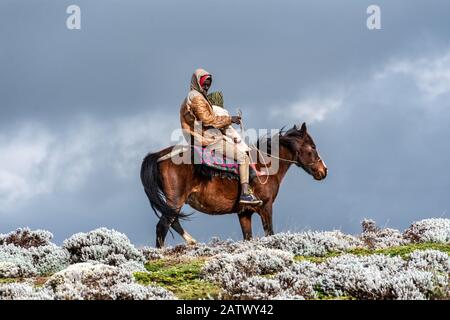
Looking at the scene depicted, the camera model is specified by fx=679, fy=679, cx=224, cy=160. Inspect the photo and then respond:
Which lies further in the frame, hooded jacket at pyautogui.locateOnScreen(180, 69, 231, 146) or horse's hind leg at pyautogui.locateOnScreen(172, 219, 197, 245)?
horse's hind leg at pyautogui.locateOnScreen(172, 219, 197, 245)

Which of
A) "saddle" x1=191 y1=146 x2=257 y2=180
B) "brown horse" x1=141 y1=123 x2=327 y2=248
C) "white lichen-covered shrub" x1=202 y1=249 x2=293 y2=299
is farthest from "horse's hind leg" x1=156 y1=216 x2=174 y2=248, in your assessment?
"white lichen-covered shrub" x1=202 y1=249 x2=293 y2=299

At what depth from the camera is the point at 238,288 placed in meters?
10.9

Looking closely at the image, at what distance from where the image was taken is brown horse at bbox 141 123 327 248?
57.6 ft

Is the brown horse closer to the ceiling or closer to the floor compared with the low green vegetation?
closer to the ceiling

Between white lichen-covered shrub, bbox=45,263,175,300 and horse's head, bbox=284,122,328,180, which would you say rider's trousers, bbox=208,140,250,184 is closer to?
horse's head, bbox=284,122,328,180

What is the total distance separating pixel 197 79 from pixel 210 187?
2.87 metres

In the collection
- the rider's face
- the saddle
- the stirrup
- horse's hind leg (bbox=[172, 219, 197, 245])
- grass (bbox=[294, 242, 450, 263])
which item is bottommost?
grass (bbox=[294, 242, 450, 263])

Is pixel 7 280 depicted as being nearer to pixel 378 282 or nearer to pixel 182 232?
pixel 182 232

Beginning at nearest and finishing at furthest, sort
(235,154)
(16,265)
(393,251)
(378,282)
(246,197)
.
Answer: (378,282), (393,251), (16,265), (246,197), (235,154)

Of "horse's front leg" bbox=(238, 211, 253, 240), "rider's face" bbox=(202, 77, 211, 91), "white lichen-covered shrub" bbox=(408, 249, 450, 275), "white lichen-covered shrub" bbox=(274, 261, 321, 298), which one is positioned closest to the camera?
"white lichen-covered shrub" bbox=(274, 261, 321, 298)

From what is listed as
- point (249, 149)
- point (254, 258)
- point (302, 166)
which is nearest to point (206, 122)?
point (249, 149)

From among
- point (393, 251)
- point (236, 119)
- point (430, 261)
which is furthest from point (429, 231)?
point (236, 119)

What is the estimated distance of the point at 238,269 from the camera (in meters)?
12.4
